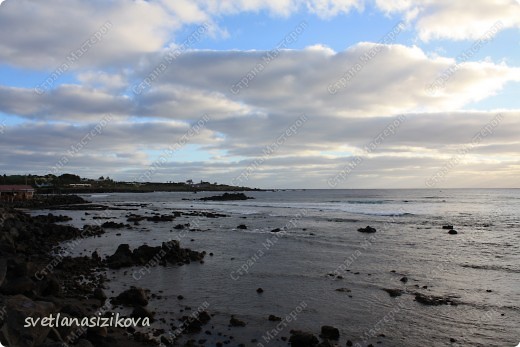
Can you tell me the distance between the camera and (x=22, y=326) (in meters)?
8.16

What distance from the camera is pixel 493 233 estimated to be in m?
36.2

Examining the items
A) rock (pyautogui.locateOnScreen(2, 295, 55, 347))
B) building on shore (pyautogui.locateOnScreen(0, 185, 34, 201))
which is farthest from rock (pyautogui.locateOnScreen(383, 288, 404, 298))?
building on shore (pyautogui.locateOnScreen(0, 185, 34, 201))

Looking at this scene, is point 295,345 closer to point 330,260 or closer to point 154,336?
point 154,336

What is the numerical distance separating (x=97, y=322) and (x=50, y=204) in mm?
68542

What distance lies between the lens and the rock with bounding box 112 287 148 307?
13.7 m

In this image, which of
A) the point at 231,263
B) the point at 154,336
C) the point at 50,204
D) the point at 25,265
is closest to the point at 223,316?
the point at 154,336

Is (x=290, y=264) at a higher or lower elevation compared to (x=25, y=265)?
lower

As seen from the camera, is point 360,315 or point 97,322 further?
point 360,315

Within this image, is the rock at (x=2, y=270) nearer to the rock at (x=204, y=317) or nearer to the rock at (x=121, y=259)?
the rock at (x=204, y=317)

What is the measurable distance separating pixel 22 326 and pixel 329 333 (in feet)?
26.7

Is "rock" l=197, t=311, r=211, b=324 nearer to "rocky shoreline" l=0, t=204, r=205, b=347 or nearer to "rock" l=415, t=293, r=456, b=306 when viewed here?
"rocky shoreline" l=0, t=204, r=205, b=347

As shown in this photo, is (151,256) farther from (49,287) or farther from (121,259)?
(49,287)

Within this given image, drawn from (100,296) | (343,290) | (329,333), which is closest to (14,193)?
(100,296)

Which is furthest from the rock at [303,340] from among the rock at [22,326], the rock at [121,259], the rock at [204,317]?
the rock at [121,259]
